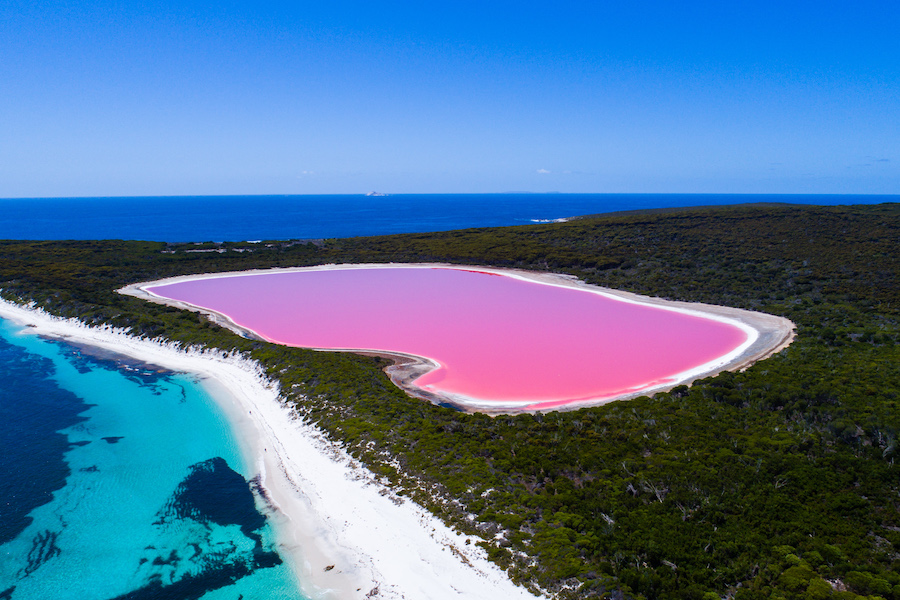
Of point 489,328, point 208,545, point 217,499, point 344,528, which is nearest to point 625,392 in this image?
point 489,328

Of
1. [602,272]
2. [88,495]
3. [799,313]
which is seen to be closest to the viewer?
[88,495]

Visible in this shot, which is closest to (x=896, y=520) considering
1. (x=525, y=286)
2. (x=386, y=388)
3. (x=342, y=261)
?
(x=386, y=388)

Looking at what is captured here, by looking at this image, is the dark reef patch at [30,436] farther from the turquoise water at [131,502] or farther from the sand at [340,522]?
the sand at [340,522]

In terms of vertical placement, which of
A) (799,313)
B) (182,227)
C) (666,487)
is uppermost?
(182,227)

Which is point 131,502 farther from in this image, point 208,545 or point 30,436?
point 30,436

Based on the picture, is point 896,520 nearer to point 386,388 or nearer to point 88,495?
point 386,388

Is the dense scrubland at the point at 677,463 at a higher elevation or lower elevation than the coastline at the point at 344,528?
higher

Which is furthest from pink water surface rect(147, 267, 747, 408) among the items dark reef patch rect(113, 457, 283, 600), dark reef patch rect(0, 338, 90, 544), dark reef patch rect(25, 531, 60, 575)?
dark reef patch rect(25, 531, 60, 575)

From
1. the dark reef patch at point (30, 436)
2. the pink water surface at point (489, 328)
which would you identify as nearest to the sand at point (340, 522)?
the pink water surface at point (489, 328)
